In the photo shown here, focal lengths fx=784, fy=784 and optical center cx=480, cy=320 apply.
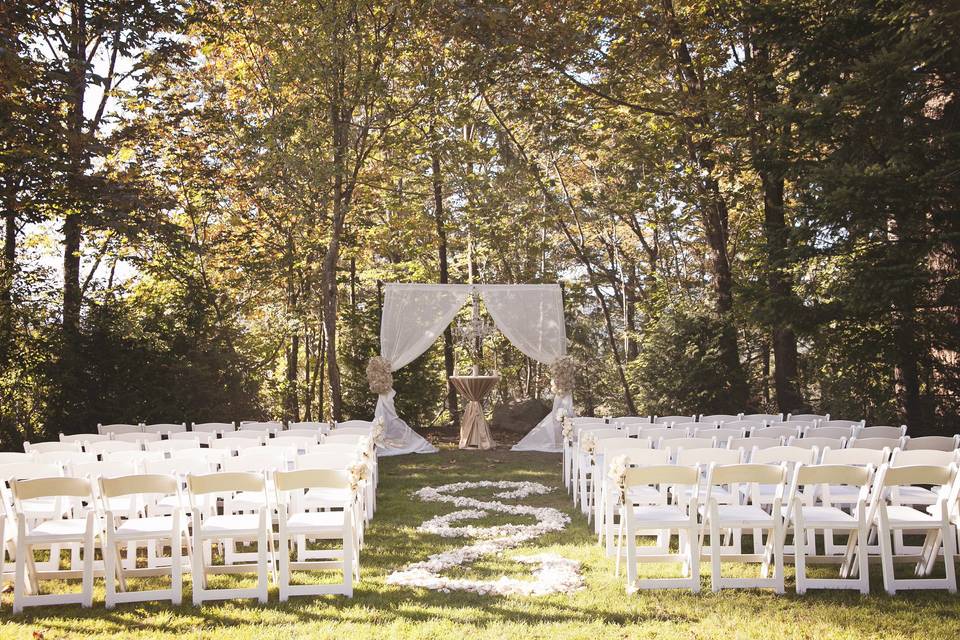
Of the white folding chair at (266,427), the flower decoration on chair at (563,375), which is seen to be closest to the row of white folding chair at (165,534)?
the white folding chair at (266,427)

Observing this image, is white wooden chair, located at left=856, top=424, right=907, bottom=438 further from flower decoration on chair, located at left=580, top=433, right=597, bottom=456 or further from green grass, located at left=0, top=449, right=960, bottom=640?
green grass, located at left=0, top=449, right=960, bottom=640

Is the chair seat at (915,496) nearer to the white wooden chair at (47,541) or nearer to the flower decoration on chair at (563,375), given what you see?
the white wooden chair at (47,541)

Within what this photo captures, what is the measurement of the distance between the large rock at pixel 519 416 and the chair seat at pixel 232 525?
11579 mm

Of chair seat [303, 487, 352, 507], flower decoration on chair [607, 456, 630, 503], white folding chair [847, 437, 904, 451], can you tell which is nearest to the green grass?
flower decoration on chair [607, 456, 630, 503]

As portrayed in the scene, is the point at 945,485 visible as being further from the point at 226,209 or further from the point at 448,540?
the point at 226,209

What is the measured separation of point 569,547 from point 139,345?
9803mm

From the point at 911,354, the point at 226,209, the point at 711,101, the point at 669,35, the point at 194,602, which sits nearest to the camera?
the point at 194,602

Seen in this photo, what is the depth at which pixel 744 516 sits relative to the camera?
5.25 metres

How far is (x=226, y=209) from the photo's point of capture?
1675 centimetres

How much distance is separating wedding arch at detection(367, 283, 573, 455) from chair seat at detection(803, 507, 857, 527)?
8.87m

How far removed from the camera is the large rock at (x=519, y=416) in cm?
1684

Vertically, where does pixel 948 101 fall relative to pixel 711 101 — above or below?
below

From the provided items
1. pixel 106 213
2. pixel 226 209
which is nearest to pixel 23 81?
pixel 106 213

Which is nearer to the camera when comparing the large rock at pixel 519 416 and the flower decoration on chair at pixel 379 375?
the flower decoration on chair at pixel 379 375
